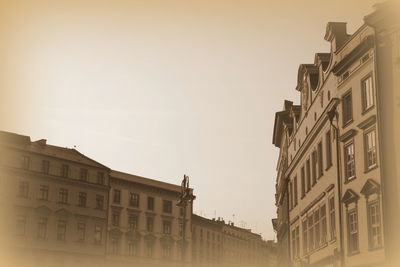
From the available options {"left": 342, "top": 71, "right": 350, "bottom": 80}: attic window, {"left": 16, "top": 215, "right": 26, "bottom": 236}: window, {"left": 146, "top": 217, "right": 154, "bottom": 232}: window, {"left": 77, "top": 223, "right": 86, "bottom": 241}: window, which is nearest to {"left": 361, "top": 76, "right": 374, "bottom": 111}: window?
{"left": 342, "top": 71, "right": 350, "bottom": 80}: attic window

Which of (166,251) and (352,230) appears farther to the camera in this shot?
(166,251)

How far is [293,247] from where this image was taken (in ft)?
62.1

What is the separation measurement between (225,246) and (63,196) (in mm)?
19044

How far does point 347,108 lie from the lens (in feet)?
39.5

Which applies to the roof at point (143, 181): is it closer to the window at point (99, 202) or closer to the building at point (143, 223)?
the building at point (143, 223)

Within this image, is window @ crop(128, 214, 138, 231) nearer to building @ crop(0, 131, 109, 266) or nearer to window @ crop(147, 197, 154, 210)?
window @ crop(147, 197, 154, 210)

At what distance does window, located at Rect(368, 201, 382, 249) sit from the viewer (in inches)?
400

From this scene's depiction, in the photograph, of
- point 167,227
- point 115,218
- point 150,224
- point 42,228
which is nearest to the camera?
point 42,228

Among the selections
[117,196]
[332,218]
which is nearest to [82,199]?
[117,196]

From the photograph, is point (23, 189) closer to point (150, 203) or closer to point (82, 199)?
point (82, 199)

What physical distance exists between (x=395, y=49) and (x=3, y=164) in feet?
61.1

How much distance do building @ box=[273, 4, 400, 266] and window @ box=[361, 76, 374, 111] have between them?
18mm

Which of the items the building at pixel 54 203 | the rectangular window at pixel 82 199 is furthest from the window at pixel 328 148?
the rectangular window at pixel 82 199

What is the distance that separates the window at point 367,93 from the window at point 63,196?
20.5 m
